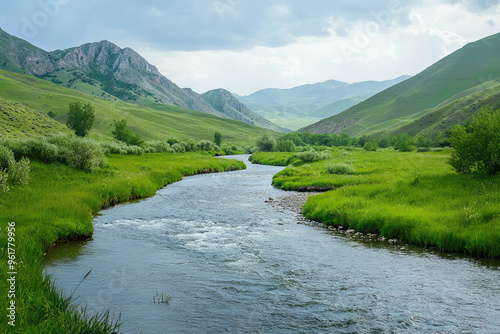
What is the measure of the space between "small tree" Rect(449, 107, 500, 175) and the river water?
12.3 meters

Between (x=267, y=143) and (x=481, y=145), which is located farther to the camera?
(x=267, y=143)

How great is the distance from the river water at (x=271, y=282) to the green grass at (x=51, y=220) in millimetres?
1247

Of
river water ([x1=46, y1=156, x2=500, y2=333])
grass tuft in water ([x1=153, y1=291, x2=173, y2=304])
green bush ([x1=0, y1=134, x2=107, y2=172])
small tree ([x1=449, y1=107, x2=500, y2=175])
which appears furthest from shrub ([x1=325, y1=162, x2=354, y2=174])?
grass tuft in water ([x1=153, y1=291, x2=173, y2=304])

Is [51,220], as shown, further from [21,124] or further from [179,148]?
[21,124]

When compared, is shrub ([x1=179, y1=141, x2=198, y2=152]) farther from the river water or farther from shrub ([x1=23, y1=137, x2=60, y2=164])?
the river water

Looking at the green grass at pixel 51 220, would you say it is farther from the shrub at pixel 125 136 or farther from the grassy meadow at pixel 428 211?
the shrub at pixel 125 136

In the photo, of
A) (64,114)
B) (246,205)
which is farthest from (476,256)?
(64,114)

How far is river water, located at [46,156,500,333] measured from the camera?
10.0 meters

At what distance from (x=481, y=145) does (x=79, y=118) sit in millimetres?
118091

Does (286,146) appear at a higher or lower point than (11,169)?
higher

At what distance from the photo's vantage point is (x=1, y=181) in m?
22.2

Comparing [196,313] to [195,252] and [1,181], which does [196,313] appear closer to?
[195,252]

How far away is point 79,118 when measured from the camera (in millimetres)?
114875

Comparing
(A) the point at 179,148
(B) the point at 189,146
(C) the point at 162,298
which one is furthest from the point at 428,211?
(B) the point at 189,146
